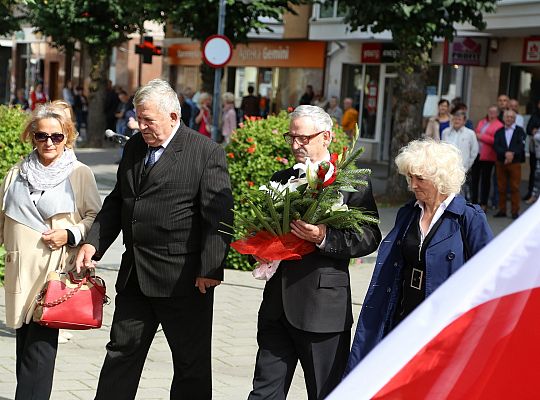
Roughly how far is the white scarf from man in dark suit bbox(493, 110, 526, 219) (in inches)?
505

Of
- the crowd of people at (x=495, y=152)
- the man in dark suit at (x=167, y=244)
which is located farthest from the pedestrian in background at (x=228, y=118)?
the man in dark suit at (x=167, y=244)

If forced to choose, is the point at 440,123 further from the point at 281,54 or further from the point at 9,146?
the point at 281,54

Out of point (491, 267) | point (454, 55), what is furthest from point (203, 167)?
point (454, 55)

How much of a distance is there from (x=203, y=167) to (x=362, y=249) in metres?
0.92

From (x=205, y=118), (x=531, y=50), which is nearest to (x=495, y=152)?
(x=205, y=118)

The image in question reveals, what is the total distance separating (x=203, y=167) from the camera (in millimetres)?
5457

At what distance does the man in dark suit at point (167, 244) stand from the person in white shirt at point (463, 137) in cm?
1156

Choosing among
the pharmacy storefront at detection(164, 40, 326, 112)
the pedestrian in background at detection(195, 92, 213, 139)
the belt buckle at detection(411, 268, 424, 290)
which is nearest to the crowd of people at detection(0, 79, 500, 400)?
the belt buckle at detection(411, 268, 424, 290)

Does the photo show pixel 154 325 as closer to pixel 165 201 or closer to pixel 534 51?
pixel 165 201

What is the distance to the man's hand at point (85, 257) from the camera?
5641 millimetres

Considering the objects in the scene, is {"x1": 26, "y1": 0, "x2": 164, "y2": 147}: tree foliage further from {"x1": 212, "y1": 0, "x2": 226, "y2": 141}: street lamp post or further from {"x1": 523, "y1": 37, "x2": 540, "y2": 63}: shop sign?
{"x1": 523, "y1": 37, "x2": 540, "y2": 63}: shop sign

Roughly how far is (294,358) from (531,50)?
2209 cm

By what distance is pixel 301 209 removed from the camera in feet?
16.4

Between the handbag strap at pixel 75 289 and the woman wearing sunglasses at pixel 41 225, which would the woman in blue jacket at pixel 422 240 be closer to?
the handbag strap at pixel 75 289
